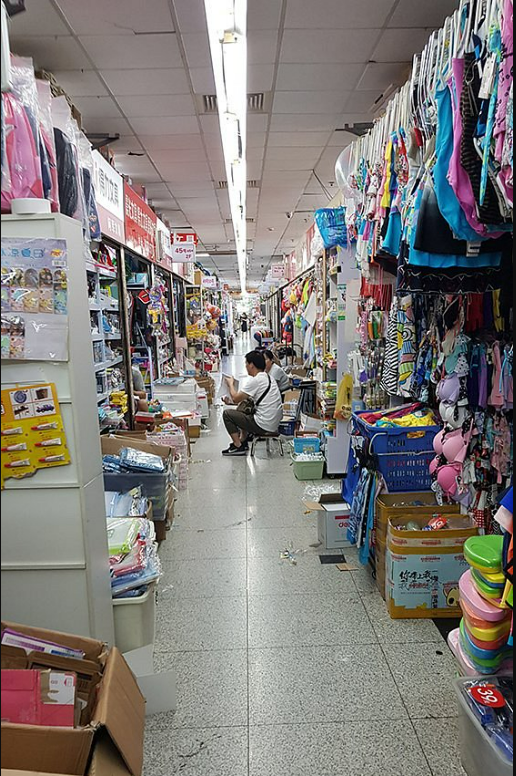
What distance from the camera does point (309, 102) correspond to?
4648mm

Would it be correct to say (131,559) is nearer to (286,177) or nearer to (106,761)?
(106,761)

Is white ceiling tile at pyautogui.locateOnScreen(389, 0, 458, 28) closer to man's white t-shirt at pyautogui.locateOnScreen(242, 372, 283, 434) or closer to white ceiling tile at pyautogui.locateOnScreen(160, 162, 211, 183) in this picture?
white ceiling tile at pyautogui.locateOnScreen(160, 162, 211, 183)

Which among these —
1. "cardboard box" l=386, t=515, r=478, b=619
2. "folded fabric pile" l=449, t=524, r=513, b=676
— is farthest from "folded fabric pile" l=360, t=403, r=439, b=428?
"folded fabric pile" l=449, t=524, r=513, b=676

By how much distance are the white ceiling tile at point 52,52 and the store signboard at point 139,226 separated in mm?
1673

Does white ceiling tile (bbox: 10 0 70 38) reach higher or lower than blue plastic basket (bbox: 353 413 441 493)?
higher

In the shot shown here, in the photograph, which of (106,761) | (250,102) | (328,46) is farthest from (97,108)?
(106,761)

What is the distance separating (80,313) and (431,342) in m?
2.04

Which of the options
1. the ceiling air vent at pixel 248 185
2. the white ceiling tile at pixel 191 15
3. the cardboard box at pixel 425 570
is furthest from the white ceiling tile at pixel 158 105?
the cardboard box at pixel 425 570

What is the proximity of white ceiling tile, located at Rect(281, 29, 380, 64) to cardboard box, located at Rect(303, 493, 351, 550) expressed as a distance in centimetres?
323

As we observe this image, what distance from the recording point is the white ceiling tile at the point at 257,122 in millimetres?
4940

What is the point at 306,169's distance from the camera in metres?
6.79

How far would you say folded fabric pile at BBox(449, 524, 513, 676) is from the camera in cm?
182

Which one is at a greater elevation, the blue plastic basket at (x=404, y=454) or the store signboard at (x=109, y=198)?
the store signboard at (x=109, y=198)

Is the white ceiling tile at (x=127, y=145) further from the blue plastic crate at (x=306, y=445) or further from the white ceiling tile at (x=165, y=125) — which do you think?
the blue plastic crate at (x=306, y=445)
